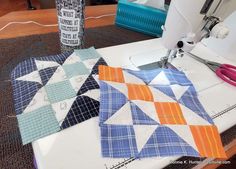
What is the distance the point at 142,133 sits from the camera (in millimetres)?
416

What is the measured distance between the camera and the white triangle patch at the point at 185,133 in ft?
1.37

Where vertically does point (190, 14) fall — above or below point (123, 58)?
above

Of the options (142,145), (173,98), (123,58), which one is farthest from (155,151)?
(123,58)

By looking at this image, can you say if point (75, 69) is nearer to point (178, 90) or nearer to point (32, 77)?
point (32, 77)

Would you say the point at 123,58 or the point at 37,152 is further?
the point at 123,58

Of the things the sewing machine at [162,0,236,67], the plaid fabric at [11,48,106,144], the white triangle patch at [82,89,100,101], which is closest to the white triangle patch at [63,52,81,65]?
the plaid fabric at [11,48,106,144]

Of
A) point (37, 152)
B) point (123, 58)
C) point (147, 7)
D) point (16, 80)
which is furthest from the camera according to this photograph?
point (147, 7)

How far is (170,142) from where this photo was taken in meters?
0.41

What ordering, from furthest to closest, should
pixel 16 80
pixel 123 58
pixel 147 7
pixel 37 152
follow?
pixel 147 7 → pixel 123 58 → pixel 16 80 → pixel 37 152

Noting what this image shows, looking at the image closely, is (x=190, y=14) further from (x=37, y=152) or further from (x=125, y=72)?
(x=37, y=152)

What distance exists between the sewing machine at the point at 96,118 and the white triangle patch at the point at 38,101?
3.0 inches

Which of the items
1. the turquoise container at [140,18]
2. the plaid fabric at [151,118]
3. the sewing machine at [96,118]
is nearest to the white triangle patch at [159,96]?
the plaid fabric at [151,118]

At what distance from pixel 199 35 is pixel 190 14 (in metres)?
0.08

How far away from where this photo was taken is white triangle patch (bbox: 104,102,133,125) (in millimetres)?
429
